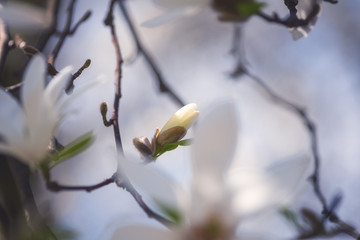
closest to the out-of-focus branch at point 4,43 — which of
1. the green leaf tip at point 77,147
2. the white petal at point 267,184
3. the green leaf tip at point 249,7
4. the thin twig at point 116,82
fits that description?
the thin twig at point 116,82

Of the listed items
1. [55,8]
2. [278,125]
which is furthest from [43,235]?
[278,125]

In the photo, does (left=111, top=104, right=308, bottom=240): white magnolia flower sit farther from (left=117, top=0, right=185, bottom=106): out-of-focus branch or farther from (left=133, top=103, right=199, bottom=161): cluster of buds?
(left=117, top=0, right=185, bottom=106): out-of-focus branch

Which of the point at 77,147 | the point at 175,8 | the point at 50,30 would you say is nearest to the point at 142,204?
the point at 77,147

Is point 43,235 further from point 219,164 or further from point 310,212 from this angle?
point 310,212

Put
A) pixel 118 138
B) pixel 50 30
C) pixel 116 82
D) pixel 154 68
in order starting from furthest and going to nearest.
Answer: pixel 154 68
pixel 50 30
pixel 116 82
pixel 118 138

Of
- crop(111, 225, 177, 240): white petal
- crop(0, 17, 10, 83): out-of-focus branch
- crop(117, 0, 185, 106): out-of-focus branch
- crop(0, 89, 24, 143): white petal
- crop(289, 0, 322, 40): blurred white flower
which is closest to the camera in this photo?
crop(111, 225, 177, 240): white petal

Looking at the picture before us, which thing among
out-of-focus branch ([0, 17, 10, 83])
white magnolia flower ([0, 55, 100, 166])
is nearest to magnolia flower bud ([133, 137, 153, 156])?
white magnolia flower ([0, 55, 100, 166])

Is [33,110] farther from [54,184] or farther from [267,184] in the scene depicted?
[267,184]
